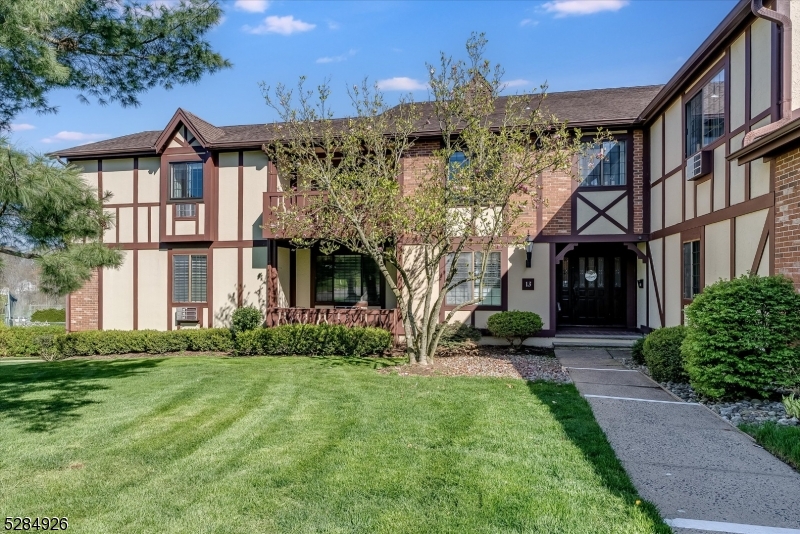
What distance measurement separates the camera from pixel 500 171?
27.8 feet

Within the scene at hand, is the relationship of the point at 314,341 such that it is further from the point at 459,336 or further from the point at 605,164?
the point at 605,164

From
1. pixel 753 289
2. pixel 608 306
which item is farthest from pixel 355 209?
pixel 608 306

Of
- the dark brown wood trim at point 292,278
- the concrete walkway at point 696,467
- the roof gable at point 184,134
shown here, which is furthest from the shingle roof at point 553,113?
the concrete walkway at point 696,467

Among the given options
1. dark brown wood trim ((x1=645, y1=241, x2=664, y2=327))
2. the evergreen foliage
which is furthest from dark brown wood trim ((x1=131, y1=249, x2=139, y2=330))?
dark brown wood trim ((x1=645, y1=241, x2=664, y2=327))

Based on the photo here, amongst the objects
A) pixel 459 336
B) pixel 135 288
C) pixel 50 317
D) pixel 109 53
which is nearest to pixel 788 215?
pixel 459 336

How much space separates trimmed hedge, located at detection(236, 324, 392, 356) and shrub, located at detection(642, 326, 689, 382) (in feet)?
19.0

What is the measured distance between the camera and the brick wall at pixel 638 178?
11.5 metres

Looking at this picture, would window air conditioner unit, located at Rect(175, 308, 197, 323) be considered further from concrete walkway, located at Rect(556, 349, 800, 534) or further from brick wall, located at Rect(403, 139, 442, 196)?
concrete walkway, located at Rect(556, 349, 800, 534)

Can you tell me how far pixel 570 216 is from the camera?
11875 mm

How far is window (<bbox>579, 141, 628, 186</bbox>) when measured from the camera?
38.2ft

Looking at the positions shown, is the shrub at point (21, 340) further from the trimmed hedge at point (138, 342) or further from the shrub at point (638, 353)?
the shrub at point (638, 353)

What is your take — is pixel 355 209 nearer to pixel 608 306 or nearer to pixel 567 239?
pixel 567 239

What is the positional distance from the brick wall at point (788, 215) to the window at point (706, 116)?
2.02m

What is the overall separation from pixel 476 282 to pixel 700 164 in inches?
225
